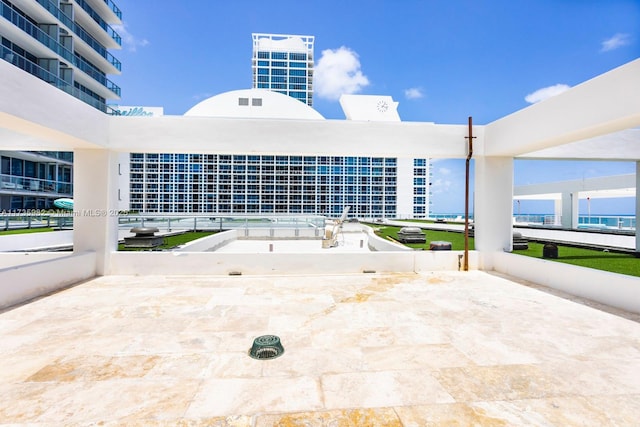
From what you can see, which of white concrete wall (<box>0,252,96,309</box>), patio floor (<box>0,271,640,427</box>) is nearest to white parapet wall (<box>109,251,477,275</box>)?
white concrete wall (<box>0,252,96,309</box>)

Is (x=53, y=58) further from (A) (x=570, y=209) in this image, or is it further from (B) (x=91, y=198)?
(A) (x=570, y=209)

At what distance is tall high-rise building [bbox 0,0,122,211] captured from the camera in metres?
22.6

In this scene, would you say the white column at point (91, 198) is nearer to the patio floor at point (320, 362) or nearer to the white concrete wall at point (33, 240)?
the patio floor at point (320, 362)

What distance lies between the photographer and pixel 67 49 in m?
26.4

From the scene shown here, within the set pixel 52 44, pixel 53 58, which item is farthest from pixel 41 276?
pixel 52 44

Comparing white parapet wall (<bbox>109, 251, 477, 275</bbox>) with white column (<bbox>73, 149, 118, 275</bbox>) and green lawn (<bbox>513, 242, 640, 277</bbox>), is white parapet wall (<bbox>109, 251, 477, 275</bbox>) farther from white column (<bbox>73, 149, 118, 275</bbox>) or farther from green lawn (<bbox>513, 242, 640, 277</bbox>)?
green lawn (<bbox>513, 242, 640, 277</bbox>)

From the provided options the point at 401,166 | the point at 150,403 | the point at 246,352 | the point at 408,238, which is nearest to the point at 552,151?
the point at 408,238

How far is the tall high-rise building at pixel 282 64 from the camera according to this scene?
7181 centimetres

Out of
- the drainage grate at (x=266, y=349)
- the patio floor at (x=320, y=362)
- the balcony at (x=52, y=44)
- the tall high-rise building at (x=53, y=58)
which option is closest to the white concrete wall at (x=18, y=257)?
the patio floor at (x=320, y=362)

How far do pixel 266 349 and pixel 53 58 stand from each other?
3261cm

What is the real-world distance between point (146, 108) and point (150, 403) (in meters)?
58.6

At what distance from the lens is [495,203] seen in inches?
365

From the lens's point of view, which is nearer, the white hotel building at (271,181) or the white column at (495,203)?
the white column at (495,203)

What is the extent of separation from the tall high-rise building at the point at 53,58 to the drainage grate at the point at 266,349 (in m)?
28.0
